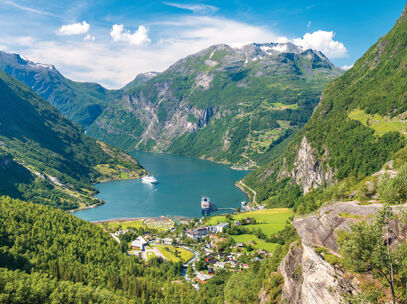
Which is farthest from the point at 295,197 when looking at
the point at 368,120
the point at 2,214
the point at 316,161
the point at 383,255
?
the point at 383,255

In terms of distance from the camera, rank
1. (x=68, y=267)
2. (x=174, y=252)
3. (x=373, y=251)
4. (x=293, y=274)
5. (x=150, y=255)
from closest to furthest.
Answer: (x=373, y=251) → (x=293, y=274) → (x=68, y=267) → (x=150, y=255) → (x=174, y=252)

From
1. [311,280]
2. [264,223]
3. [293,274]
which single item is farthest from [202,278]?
[311,280]

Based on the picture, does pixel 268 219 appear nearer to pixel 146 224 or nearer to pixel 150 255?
pixel 146 224

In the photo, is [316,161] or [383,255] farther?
[316,161]

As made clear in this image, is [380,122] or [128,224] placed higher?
[380,122]

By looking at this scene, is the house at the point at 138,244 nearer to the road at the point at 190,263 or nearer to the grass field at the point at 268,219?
the road at the point at 190,263

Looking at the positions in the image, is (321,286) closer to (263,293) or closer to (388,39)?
(263,293)
